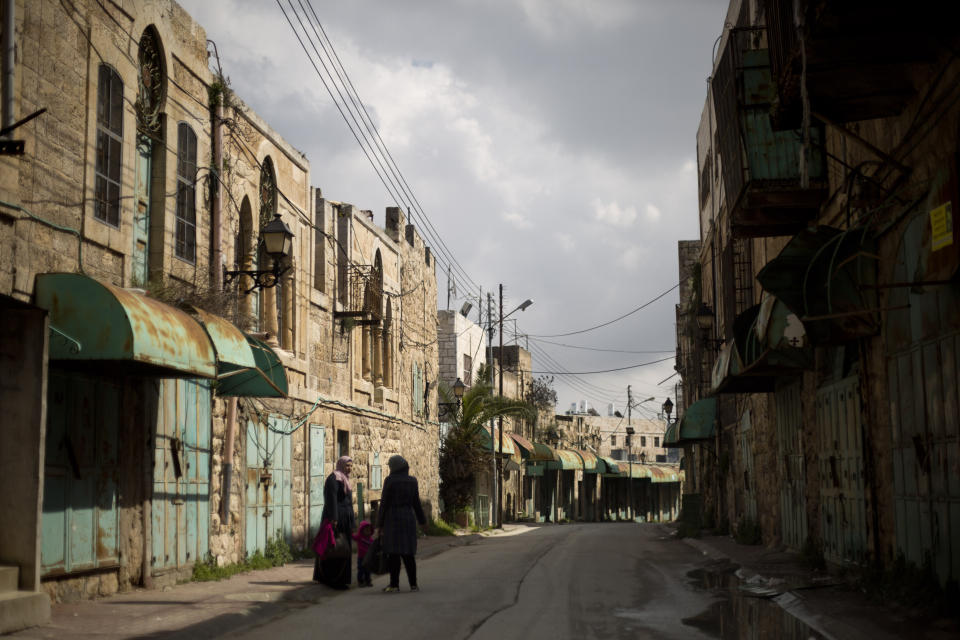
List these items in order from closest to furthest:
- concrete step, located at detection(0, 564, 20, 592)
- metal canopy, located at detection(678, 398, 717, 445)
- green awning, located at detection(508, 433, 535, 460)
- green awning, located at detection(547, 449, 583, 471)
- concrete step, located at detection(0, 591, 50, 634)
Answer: concrete step, located at detection(0, 591, 50, 634)
concrete step, located at detection(0, 564, 20, 592)
metal canopy, located at detection(678, 398, 717, 445)
green awning, located at detection(508, 433, 535, 460)
green awning, located at detection(547, 449, 583, 471)

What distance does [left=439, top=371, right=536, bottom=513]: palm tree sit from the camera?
33344mm

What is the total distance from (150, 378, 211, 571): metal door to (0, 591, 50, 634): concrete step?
3.58 m

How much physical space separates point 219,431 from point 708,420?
1570cm

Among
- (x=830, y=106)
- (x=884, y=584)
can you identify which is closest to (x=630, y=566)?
(x=884, y=584)

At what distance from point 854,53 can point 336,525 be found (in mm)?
8354

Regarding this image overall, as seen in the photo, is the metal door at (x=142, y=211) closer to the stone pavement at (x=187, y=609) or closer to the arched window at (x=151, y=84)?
the arched window at (x=151, y=84)

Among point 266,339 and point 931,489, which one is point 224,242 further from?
point 931,489

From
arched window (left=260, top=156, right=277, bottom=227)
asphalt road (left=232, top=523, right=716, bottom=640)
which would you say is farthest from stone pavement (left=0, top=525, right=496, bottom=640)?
arched window (left=260, top=156, right=277, bottom=227)

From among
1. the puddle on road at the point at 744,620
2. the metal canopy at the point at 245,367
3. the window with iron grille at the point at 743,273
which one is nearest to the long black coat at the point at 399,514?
the metal canopy at the point at 245,367

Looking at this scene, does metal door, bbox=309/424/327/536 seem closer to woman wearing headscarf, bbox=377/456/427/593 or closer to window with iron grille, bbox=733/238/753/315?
woman wearing headscarf, bbox=377/456/427/593

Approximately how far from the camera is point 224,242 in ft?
51.3

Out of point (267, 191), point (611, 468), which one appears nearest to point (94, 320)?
point (267, 191)

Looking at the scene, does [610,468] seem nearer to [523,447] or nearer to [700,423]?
[523,447]

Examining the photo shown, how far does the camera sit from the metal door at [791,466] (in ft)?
53.3
